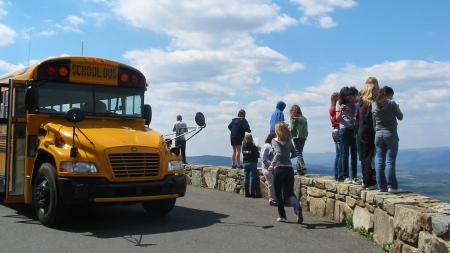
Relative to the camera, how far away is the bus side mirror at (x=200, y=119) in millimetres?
8898

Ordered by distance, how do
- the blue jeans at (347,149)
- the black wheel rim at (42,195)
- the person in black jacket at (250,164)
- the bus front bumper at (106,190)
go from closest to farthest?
the bus front bumper at (106,190) → the black wheel rim at (42,195) → the blue jeans at (347,149) → the person in black jacket at (250,164)

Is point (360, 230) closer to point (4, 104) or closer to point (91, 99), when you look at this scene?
point (91, 99)

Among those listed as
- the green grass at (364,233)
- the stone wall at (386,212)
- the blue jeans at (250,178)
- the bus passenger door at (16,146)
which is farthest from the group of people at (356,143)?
the bus passenger door at (16,146)

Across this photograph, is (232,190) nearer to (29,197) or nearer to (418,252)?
(29,197)

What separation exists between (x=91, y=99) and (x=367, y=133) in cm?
477

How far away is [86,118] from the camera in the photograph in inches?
333

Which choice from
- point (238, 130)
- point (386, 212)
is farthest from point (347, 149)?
point (238, 130)

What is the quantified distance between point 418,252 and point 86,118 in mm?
5741

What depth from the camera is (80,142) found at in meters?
7.44

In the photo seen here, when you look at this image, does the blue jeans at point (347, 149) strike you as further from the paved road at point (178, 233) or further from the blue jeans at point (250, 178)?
the blue jeans at point (250, 178)

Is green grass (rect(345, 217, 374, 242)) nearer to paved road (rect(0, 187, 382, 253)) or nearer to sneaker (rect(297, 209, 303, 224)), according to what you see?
paved road (rect(0, 187, 382, 253))

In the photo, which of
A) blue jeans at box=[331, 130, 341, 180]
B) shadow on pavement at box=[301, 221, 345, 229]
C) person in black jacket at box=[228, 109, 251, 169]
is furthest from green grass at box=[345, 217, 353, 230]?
person in black jacket at box=[228, 109, 251, 169]

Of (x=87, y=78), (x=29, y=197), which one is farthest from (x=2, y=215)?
(x=87, y=78)

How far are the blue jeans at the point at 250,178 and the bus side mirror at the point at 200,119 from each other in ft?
10.5
